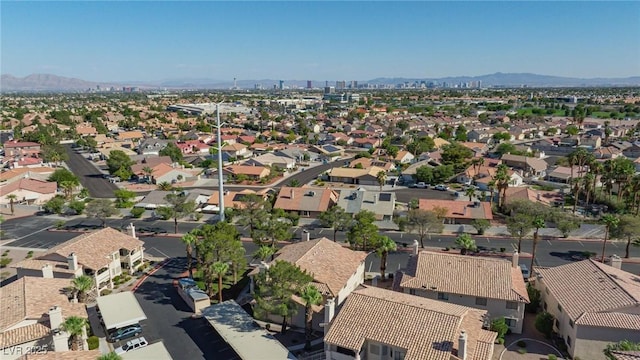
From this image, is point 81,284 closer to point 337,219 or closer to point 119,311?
point 119,311

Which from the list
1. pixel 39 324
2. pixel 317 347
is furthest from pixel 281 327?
pixel 39 324

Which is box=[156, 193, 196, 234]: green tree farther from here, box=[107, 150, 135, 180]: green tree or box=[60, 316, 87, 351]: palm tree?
box=[107, 150, 135, 180]: green tree

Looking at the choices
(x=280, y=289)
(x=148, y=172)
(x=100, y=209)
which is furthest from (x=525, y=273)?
(x=148, y=172)

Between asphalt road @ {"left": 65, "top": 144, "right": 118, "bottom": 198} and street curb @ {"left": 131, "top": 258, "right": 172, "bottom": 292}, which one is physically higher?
asphalt road @ {"left": 65, "top": 144, "right": 118, "bottom": 198}

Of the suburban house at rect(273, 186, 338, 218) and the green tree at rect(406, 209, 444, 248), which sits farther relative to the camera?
the suburban house at rect(273, 186, 338, 218)

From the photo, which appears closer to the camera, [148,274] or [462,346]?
[462,346]

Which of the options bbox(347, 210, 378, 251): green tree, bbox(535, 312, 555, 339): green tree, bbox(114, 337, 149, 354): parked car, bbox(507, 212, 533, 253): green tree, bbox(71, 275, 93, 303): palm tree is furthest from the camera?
bbox(507, 212, 533, 253): green tree

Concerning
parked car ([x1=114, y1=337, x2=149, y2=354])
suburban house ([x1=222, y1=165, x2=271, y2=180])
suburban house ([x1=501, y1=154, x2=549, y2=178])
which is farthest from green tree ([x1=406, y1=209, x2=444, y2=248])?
suburban house ([x1=501, y1=154, x2=549, y2=178])

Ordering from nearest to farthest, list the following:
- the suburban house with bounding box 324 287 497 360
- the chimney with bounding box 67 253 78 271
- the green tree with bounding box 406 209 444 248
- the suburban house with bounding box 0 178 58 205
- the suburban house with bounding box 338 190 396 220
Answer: the suburban house with bounding box 324 287 497 360, the chimney with bounding box 67 253 78 271, the green tree with bounding box 406 209 444 248, the suburban house with bounding box 338 190 396 220, the suburban house with bounding box 0 178 58 205
